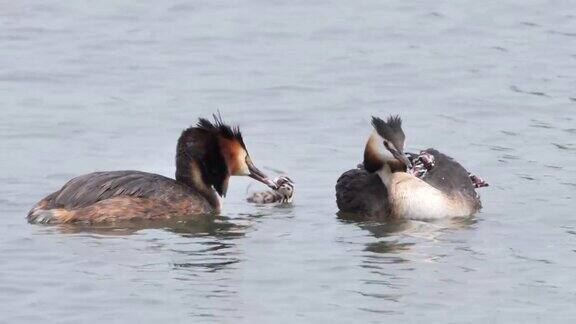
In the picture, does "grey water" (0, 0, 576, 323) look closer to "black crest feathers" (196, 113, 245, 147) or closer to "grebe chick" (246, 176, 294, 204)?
"grebe chick" (246, 176, 294, 204)

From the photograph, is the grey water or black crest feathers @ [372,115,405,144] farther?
black crest feathers @ [372,115,405,144]

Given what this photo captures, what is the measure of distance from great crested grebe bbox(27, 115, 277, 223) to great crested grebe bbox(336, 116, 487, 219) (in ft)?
2.38

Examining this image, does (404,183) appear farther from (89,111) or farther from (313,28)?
(313,28)

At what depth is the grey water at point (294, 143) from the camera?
12344 millimetres

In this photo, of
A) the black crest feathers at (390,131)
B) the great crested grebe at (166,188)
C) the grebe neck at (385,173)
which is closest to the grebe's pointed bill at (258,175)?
the great crested grebe at (166,188)

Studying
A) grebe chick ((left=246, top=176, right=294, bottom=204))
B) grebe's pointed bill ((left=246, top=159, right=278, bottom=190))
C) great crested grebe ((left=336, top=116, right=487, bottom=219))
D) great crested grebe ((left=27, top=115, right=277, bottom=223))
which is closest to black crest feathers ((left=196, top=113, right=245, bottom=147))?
great crested grebe ((left=27, top=115, right=277, bottom=223))

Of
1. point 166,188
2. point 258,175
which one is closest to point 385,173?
point 258,175

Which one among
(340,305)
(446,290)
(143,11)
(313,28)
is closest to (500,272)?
(446,290)

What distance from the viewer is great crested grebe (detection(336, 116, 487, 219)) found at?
15.3m

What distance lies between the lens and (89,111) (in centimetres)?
1930

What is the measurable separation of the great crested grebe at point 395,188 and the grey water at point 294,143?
0.25 metres

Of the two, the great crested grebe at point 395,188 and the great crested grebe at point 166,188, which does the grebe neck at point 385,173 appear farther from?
the great crested grebe at point 166,188

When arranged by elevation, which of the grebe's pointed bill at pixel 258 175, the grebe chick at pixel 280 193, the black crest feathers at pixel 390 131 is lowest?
the grebe chick at pixel 280 193

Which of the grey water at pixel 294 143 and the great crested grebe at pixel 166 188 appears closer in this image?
the grey water at pixel 294 143
